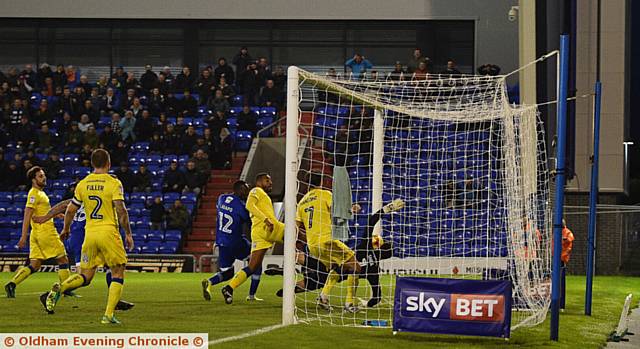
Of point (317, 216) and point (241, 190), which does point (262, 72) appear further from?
point (317, 216)

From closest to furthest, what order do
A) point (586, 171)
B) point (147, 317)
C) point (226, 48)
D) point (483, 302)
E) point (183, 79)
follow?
point (483, 302)
point (147, 317)
point (586, 171)
point (183, 79)
point (226, 48)

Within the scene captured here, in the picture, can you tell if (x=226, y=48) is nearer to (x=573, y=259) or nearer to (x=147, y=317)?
(x=573, y=259)

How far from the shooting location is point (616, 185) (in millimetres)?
28703

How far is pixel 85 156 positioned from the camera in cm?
3225

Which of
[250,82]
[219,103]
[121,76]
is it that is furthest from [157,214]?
[121,76]

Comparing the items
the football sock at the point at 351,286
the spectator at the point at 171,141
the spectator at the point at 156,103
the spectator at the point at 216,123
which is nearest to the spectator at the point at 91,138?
the spectator at the point at 171,141

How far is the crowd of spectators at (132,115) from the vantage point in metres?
32.0

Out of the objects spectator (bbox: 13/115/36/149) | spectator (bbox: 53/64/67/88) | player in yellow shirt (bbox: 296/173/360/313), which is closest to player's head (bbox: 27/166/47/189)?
player in yellow shirt (bbox: 296/173/360/313)

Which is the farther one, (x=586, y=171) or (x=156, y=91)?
(x=156, y=91)

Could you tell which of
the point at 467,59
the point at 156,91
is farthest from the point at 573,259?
the point at 156,91

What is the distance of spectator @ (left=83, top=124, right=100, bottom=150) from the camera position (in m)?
32.3

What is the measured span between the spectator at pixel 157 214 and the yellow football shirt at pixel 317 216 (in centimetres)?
1543

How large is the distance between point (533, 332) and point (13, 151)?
2415 centimetres

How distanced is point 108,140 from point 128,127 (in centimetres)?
94
